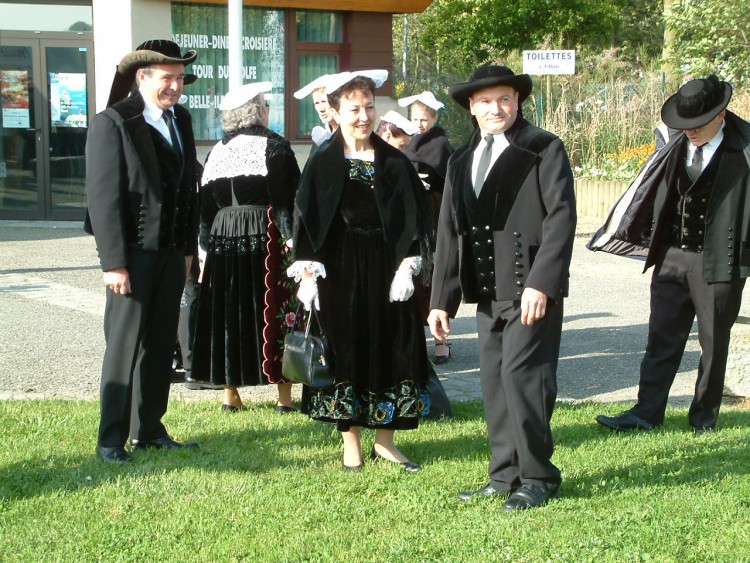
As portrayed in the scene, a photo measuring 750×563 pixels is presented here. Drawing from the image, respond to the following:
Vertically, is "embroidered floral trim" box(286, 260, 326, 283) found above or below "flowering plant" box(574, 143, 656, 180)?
below

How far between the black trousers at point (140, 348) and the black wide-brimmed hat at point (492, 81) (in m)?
1.88

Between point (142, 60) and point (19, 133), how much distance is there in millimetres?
11097

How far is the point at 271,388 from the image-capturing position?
7660mm

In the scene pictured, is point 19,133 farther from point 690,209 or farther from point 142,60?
point 690,209

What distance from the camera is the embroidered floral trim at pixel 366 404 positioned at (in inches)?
215

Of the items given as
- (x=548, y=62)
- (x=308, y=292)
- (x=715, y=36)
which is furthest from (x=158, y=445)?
(x=715, y=36)

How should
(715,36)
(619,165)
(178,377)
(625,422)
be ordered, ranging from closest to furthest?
(625,422) < (178,377) < (619,165) < (715,36)

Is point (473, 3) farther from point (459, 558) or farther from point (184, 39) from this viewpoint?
point (459, 558)

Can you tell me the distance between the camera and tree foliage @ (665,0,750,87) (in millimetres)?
20609

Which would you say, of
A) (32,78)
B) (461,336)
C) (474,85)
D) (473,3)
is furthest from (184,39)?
(473,3)

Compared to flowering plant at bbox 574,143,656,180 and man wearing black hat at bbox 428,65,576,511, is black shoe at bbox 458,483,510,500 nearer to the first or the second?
man wearing black hat at bbox 428,65,576,511

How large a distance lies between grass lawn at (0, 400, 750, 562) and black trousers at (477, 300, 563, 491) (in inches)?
8.7

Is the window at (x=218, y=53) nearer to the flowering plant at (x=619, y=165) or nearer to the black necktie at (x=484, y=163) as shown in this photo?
the flowering plant at (x=619, y=165)

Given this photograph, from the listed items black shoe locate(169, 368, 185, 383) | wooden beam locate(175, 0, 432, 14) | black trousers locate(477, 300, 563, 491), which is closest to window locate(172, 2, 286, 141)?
wooden beam locate(175, 0, 432, 14)
